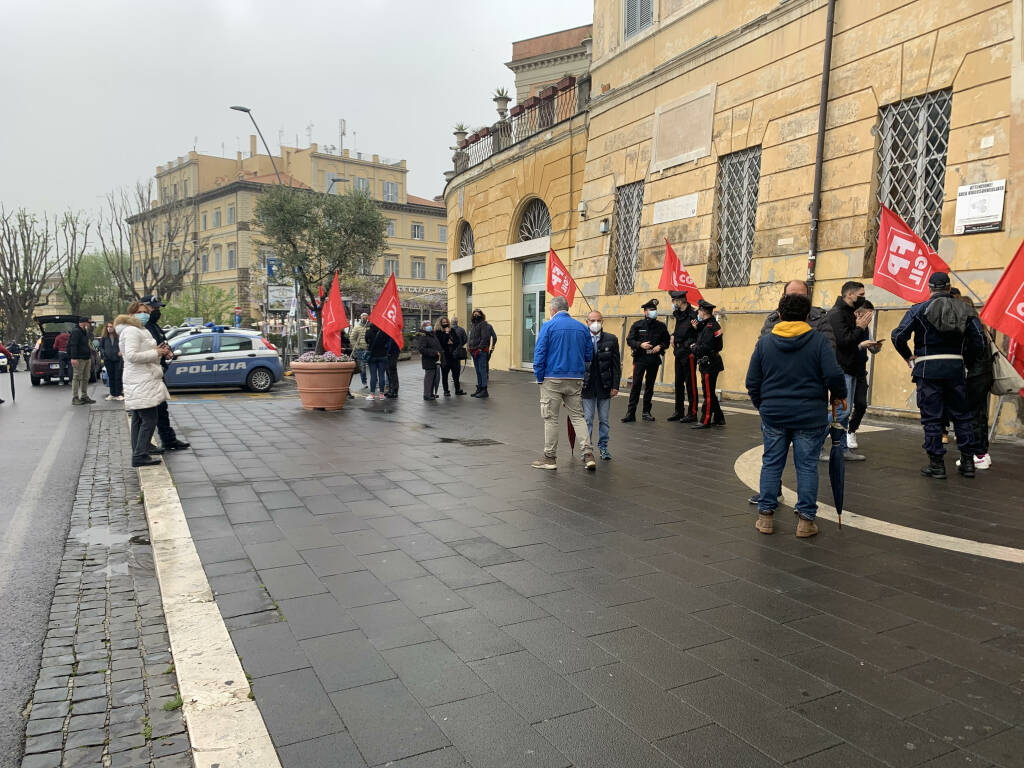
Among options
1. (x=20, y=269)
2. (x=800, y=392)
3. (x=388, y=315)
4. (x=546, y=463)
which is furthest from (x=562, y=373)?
(x=20, y=269)

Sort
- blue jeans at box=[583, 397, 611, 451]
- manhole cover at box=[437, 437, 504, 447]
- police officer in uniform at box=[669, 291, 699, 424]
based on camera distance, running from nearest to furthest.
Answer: blue jeans at box=[583, 397, 611, 451] → manhole cover at box=[437, 437, 504, 447] → police officer in uniform at box=[669, 291, 699, 424]

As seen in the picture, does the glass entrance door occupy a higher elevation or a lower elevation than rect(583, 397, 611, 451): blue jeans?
higher

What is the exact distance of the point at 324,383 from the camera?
12328mm

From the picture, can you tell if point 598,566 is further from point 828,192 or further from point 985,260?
point 828,192

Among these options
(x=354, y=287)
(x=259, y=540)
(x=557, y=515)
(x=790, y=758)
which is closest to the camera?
(x=790, y=758)

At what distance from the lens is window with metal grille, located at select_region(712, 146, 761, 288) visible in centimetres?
1371

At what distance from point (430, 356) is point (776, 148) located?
24.0 ft

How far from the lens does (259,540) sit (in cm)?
490

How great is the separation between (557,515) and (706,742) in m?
3.06

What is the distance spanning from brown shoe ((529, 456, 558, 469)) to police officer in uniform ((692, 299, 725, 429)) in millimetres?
3707

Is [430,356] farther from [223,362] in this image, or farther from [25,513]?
[25,513]

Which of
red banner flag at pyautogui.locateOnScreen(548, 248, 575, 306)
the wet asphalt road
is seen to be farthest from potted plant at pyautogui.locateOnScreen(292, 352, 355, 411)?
red banner flag at pyautogui.locateOnScreen(548, 248, 575, 306)

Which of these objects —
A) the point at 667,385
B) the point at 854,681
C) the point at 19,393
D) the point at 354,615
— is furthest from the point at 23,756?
the point at 19,393

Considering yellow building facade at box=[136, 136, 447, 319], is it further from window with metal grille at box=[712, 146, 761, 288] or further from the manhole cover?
the manhole cover
